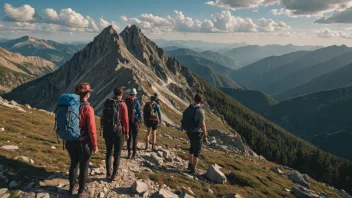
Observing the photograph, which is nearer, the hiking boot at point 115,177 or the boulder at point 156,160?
the hiking boot at point 115,177

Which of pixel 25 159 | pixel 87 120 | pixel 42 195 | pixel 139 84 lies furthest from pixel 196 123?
pixel 139 84

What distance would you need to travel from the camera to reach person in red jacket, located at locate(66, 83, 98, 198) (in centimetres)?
1002

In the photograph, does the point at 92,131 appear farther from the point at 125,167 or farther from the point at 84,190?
the point at 125,167

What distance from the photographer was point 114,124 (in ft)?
40.2

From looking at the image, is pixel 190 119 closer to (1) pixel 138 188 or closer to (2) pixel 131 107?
(2) pixel 131 107

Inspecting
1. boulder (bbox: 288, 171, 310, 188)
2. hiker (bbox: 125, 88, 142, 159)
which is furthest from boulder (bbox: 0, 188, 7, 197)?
boulder (bbox: 288, 171, 310, 188)

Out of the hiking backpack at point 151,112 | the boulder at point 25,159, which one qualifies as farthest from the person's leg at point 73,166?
the hiking backpack at point 151,112

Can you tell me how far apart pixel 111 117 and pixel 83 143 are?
2.48m

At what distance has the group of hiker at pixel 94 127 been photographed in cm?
955

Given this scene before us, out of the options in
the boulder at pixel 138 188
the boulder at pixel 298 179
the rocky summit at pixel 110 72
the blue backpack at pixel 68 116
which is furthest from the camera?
the rocky summit at pixel 110 72

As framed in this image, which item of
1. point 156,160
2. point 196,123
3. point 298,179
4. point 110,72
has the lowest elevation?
point 298,179

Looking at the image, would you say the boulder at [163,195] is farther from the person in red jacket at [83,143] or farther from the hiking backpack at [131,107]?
the hiking backpack at [131,107]

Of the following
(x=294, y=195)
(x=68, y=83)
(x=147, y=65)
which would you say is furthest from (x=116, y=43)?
(x=294, y=195)

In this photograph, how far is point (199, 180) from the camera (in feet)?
52.9
